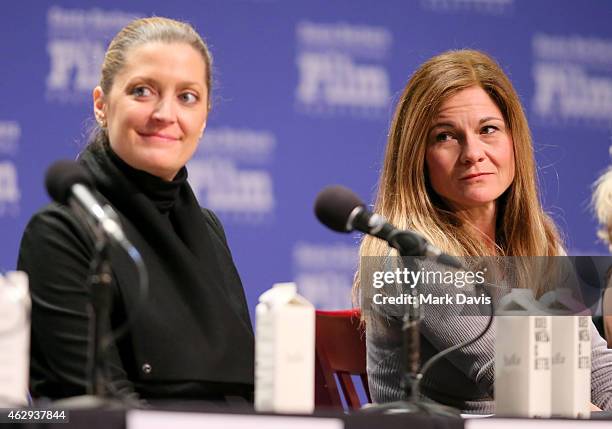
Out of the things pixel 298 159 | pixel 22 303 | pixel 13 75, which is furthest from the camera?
pixel 298 159

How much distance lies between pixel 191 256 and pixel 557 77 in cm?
272

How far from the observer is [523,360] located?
2.00 m

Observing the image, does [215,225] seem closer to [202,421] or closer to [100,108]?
[100,108]

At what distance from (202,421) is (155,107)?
985 mm

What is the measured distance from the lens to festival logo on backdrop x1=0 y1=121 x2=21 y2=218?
417cm

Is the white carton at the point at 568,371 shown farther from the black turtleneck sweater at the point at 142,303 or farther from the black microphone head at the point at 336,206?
the black turtleneck sweater at the point at 142,303

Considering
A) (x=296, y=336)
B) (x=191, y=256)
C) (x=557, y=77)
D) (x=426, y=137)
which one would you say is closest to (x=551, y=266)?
(x=426, y=137)

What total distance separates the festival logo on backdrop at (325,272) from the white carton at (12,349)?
8.52 feet

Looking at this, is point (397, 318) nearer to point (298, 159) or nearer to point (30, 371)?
point (30, 371)

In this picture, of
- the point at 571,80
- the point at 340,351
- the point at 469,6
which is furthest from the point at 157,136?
the point at 571,80

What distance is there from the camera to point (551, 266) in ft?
10.4

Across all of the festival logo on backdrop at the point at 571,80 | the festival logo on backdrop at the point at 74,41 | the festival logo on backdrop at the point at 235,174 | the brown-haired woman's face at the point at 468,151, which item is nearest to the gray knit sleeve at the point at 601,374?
the brown-haired woman's face at the point at 468,151

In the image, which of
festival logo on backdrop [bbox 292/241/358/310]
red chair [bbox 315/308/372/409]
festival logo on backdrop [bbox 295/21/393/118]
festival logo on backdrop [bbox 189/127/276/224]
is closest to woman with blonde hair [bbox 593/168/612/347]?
red chair [bbox 315/308/372/409]

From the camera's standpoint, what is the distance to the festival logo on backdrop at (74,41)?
423 centimetres
